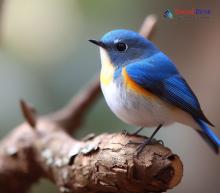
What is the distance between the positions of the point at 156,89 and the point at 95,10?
1.24m

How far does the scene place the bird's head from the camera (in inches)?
60.4

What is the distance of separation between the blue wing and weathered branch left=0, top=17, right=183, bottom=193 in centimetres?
16

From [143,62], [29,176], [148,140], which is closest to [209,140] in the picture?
[148,140]

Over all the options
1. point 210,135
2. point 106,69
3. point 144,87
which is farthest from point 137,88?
point 210,135

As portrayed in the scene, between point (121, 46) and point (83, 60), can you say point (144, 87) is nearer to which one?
point (121, 46)

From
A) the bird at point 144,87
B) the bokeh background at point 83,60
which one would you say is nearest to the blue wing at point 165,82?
the bird at point 144,87

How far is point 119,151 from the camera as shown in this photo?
1.50 meters

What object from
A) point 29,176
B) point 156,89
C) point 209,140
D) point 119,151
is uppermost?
point 156,89

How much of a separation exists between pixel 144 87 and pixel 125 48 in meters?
0.19

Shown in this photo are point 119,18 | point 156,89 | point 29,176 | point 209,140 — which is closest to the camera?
point 156,89

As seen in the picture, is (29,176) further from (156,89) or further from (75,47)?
(156,89)

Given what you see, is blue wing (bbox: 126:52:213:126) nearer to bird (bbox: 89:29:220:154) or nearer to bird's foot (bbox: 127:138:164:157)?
bird (bbox: 89:29:220:154)

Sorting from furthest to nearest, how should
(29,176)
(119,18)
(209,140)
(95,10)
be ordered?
(95,10)
(119,18)
(29,176)
(209,140)

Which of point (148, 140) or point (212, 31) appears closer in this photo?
point (148, 140)
